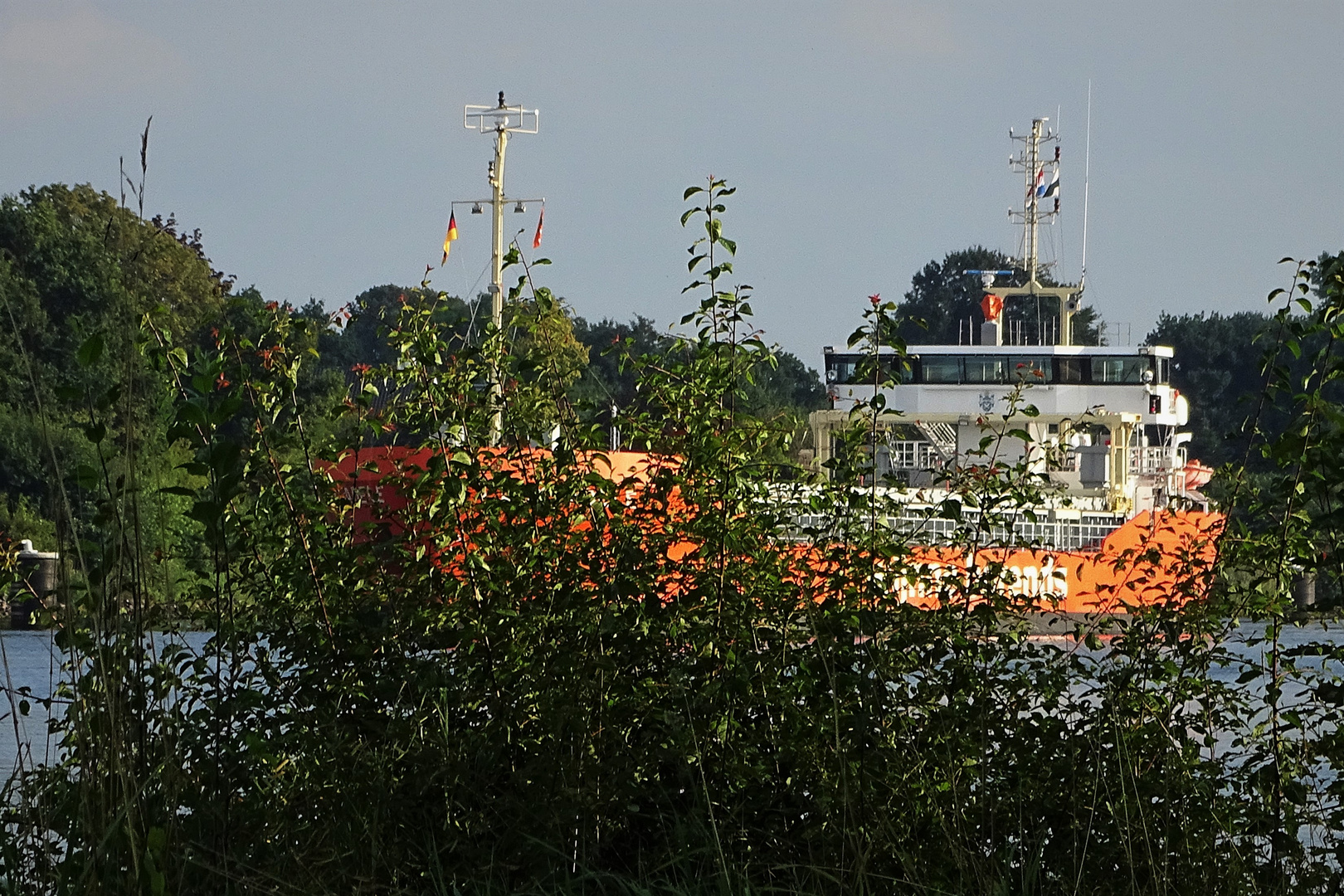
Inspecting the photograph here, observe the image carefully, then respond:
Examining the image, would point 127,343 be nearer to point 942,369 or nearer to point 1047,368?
point 942,369

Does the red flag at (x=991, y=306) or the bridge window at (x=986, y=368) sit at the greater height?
the red flag at (x=991, y=306)

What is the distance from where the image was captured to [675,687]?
392cm

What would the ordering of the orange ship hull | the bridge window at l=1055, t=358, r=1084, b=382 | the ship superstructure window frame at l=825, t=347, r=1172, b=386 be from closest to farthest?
the orange ship hull → the ship superstructure window frame at l=825, t=347, r=1172, b=386 → the bridge window at l=1055, t=358, r=1084, b=382

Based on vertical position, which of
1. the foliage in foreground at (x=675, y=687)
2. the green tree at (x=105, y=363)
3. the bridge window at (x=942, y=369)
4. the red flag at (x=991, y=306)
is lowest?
the foliage in foreground at (x=675, y=687)

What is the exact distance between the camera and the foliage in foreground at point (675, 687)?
3.81 metres

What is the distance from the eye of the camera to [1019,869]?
4.13 m

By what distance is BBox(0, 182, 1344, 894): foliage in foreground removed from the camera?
12.5ft

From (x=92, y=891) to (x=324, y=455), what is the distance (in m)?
1.67

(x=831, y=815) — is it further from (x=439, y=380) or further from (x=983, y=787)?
(x=439, y=380)

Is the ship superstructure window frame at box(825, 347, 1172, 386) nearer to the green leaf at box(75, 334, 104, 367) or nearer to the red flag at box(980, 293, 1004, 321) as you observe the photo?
the red flag at box(980, 293, 1004, 321)

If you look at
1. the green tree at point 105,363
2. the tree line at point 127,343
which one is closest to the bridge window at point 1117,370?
the tree line at point 127,343

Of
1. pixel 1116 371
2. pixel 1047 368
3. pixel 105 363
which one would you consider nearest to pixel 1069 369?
pixel 1047 368

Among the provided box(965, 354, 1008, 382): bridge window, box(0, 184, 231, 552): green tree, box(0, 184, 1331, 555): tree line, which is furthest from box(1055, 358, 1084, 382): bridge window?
box(0, 184, 231, 552): green tree

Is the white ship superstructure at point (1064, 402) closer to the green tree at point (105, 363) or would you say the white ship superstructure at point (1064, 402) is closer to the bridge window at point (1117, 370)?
the bridge window at point (1117, 370)
